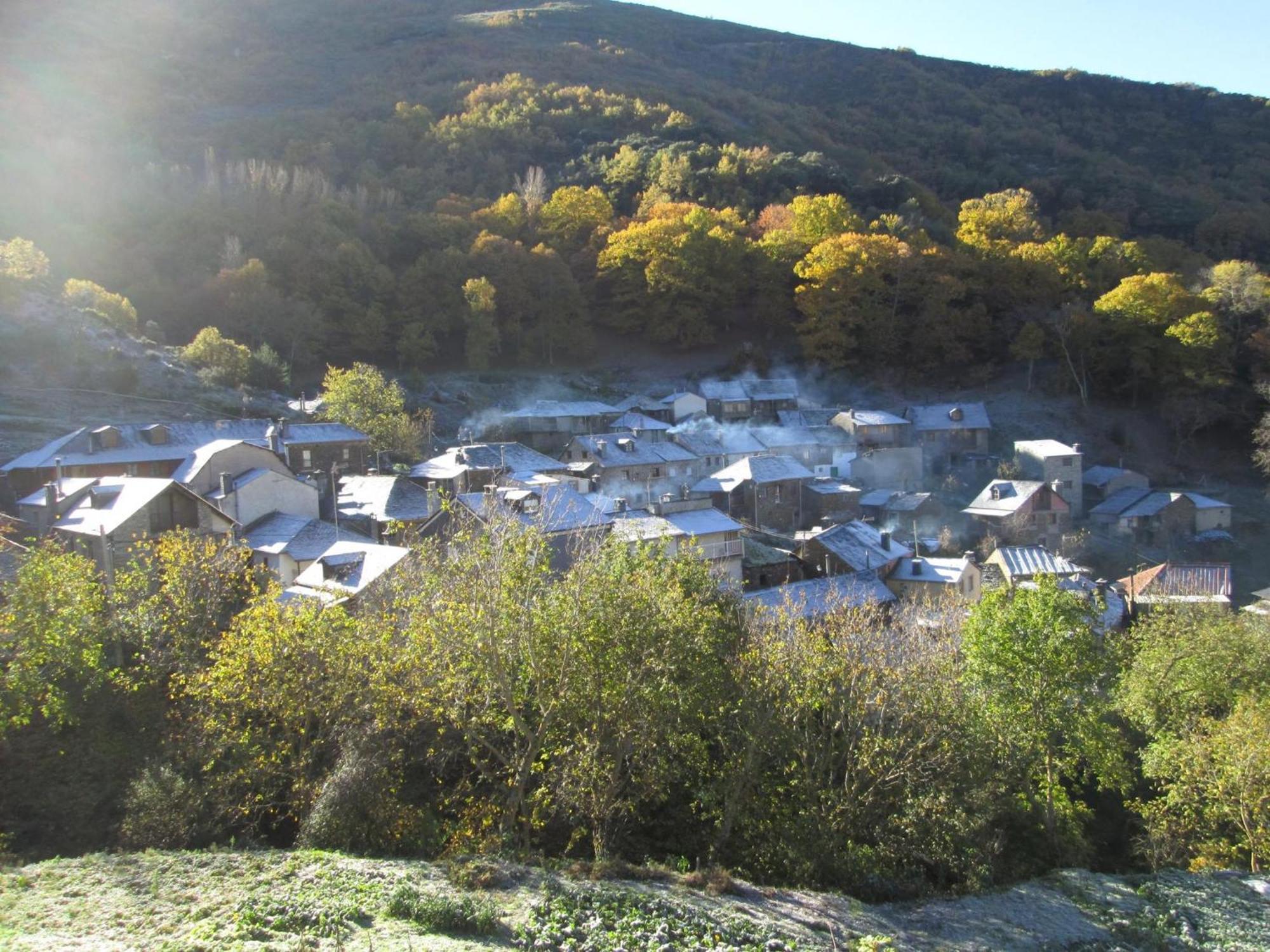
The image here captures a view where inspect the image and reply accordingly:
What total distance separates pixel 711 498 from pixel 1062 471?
55.1 feet

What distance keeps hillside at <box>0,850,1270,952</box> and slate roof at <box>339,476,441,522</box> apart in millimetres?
16290

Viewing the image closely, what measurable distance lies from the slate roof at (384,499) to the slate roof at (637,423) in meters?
15.0

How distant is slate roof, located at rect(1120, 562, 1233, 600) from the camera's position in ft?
102

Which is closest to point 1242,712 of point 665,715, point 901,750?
point 901,750

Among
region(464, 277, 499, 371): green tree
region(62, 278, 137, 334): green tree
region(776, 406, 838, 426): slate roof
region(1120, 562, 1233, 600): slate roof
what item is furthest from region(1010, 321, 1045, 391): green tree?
region(62, 278, 137, 334): green tree

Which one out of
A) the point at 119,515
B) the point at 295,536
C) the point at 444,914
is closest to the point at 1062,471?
the point at 295,536

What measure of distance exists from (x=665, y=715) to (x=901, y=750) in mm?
4336

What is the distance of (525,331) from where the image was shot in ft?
186

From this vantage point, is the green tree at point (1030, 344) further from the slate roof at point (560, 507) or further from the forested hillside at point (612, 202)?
the slate roof at point (560, 507)

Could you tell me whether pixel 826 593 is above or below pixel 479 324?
below

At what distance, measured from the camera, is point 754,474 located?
39812 millimetres

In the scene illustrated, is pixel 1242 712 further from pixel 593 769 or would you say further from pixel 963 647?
pixel 593 769

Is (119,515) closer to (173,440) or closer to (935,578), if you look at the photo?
(173,440)

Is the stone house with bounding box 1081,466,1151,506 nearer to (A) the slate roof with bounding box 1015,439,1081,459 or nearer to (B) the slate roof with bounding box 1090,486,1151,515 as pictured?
(B) the slate roof with bounding box 1090,486,1151,515
